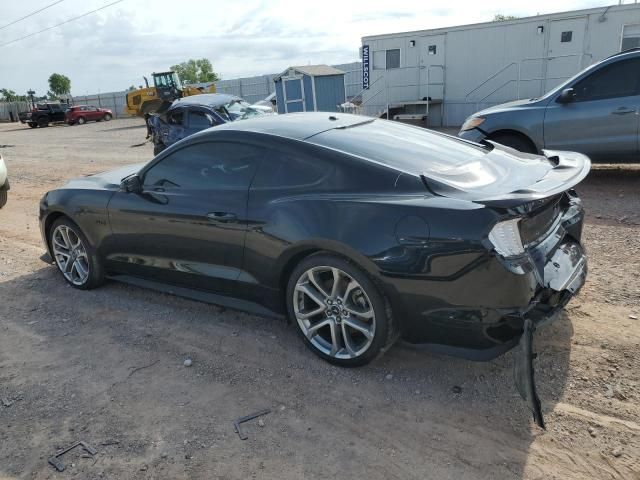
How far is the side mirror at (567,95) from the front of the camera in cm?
716

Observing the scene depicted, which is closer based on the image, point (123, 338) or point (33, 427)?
point (33, 427)

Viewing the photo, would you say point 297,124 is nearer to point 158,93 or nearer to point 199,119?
point 199,119

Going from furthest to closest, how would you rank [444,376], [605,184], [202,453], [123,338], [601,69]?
1. [605,184]
2. [601,69]
3. [123,338]
4. [444,376]
5. [202,453]

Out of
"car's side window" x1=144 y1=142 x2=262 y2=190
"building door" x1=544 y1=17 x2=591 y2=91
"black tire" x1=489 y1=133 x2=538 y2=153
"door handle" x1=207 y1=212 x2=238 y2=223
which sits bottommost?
"black tire" x1=489 y1=133 x2=538 y2=153

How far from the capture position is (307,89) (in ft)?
72.7

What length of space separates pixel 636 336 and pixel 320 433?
220 cm

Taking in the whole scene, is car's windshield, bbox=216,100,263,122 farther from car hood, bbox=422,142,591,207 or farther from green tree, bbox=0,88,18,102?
green tree, bbox=0,88,18,102

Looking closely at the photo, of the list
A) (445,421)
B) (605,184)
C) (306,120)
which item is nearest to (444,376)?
(445,421)

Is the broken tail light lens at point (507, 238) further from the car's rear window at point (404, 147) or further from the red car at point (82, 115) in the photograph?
the red car at point (82, 115)

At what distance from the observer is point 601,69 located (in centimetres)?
706

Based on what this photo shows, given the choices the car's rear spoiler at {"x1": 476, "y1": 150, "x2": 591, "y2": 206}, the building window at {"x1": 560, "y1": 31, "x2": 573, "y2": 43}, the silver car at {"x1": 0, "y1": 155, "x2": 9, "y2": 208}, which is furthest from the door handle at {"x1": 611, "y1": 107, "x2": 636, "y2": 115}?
the building window at {"x1": 560, "y1": 31, "x2": 573, "y2": 43}

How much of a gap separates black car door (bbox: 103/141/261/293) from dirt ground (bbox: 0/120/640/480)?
445 mm

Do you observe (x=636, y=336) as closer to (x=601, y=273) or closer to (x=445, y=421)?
(x=601, y=273)

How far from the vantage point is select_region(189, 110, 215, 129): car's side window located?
38.8 ft
